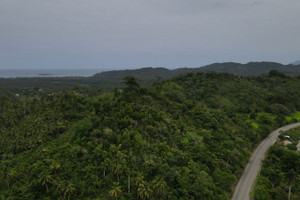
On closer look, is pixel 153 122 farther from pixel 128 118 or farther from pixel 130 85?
pixel 130 85

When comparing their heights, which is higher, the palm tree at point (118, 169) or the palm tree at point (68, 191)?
the palm tree at point (118, 169)

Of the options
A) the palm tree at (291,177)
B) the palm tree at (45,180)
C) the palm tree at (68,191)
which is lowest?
the palm tree at (291,177)

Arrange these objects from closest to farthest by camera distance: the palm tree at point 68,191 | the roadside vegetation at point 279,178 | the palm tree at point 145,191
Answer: the palm tree at point 145,191, the palm tree at point 68,191, the roadside vegetation at point 279,178

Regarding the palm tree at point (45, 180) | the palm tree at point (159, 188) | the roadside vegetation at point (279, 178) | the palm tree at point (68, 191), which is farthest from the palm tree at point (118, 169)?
the roadside vegetation at point (279, 178)

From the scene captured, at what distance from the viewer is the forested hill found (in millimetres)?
25656

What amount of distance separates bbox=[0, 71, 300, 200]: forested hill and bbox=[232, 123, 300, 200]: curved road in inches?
56.4

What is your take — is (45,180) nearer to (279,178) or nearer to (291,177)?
(291,177)

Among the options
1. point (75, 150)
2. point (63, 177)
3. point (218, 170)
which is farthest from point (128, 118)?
point (218, 170)

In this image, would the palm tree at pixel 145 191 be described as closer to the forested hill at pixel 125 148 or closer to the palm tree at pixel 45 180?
the forested hill at pixel 125 148

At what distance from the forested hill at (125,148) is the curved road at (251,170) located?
143 centimetres

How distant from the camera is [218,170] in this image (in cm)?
3166

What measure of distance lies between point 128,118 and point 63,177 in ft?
52.6

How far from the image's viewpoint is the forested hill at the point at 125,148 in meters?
25.7

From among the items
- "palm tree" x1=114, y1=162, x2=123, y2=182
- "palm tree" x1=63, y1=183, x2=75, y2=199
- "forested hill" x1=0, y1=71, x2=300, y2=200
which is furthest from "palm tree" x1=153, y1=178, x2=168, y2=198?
"palm tree" x1=63, y1=183, x2=75, y2=199
